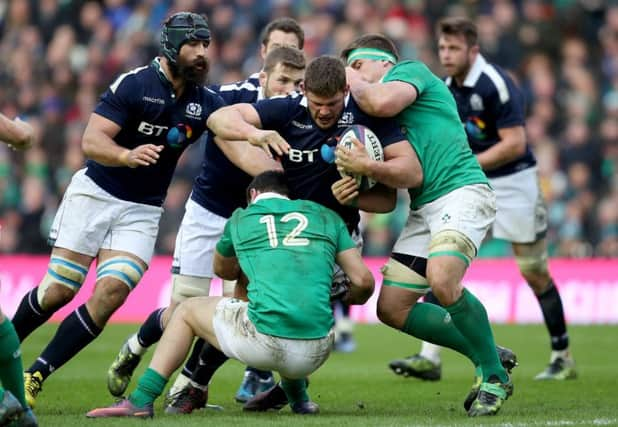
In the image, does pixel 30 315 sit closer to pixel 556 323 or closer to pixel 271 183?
pixel 271 183

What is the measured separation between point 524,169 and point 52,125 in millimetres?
10984

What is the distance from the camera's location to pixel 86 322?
873cm

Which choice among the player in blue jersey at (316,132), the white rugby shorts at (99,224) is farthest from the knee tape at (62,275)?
the player in blue jersey at (316,132)

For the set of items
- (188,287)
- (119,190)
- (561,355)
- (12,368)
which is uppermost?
(119,190)

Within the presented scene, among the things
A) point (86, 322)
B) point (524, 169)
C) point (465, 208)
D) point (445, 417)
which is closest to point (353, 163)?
point (465, 208)

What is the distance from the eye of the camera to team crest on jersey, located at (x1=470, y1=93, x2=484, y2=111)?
11.3 m

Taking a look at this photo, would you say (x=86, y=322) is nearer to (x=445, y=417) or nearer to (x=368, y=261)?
(x=445, y=417)

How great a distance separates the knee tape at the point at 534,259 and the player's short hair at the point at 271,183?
419cm

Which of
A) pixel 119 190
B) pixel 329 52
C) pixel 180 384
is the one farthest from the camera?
pixel 329 52

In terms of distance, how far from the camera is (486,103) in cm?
1132

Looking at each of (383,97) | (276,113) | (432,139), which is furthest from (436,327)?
(276,113)

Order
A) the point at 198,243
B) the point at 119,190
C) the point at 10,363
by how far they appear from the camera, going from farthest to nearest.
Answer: the point at 198,243 → the point at 119,190 → the point at 10,363

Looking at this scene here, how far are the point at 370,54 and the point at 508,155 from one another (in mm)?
2943

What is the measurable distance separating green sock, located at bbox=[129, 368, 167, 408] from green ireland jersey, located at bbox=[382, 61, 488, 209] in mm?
2123
